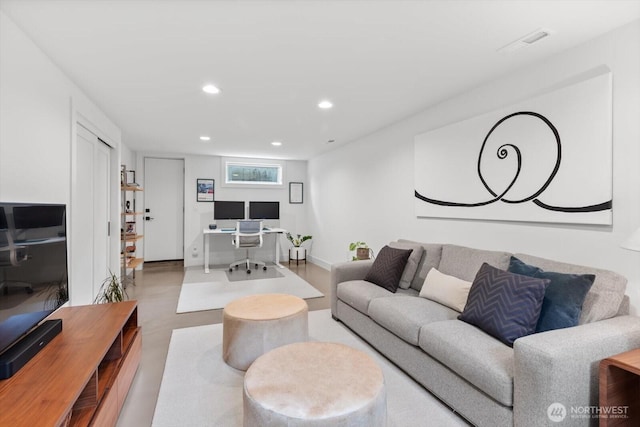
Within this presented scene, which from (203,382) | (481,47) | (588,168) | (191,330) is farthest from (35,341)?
(588,168)

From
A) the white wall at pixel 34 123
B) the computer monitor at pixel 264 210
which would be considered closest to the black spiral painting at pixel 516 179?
the white wall at pixel 34 123

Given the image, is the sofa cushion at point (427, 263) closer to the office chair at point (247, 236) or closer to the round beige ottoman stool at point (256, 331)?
the round beige ottoman stool at point (256, 331)

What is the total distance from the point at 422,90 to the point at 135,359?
325cm

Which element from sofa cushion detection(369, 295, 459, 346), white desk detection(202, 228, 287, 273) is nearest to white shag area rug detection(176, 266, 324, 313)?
white desk detection(202, 228, 287, 273)

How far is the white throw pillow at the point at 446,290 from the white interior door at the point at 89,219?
3.02 m

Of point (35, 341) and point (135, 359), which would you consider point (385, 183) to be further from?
point (35, 341)

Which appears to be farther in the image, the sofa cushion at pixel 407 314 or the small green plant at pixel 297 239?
the small green plant at pixel 297 239

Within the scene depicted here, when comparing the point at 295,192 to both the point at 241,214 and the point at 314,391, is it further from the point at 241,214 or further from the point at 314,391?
the point at 314,391

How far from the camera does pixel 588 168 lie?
207 cm

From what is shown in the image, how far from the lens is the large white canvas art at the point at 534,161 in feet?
6.66

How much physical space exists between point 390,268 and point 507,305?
4.06 ft

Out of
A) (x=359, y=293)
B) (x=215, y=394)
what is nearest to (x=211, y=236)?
(x=359, y=293)

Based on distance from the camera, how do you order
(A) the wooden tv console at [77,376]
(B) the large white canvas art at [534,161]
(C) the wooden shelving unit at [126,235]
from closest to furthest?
(A) the wooden tv console at [77,376], (B) the large white canvas art at [534,161], (C) the wooden shelving unit at [126,235]

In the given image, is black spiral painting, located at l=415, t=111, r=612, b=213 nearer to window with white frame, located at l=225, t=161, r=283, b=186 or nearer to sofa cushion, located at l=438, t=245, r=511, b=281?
sofa cushion, located at l=438, t=245, r=511, b=281
